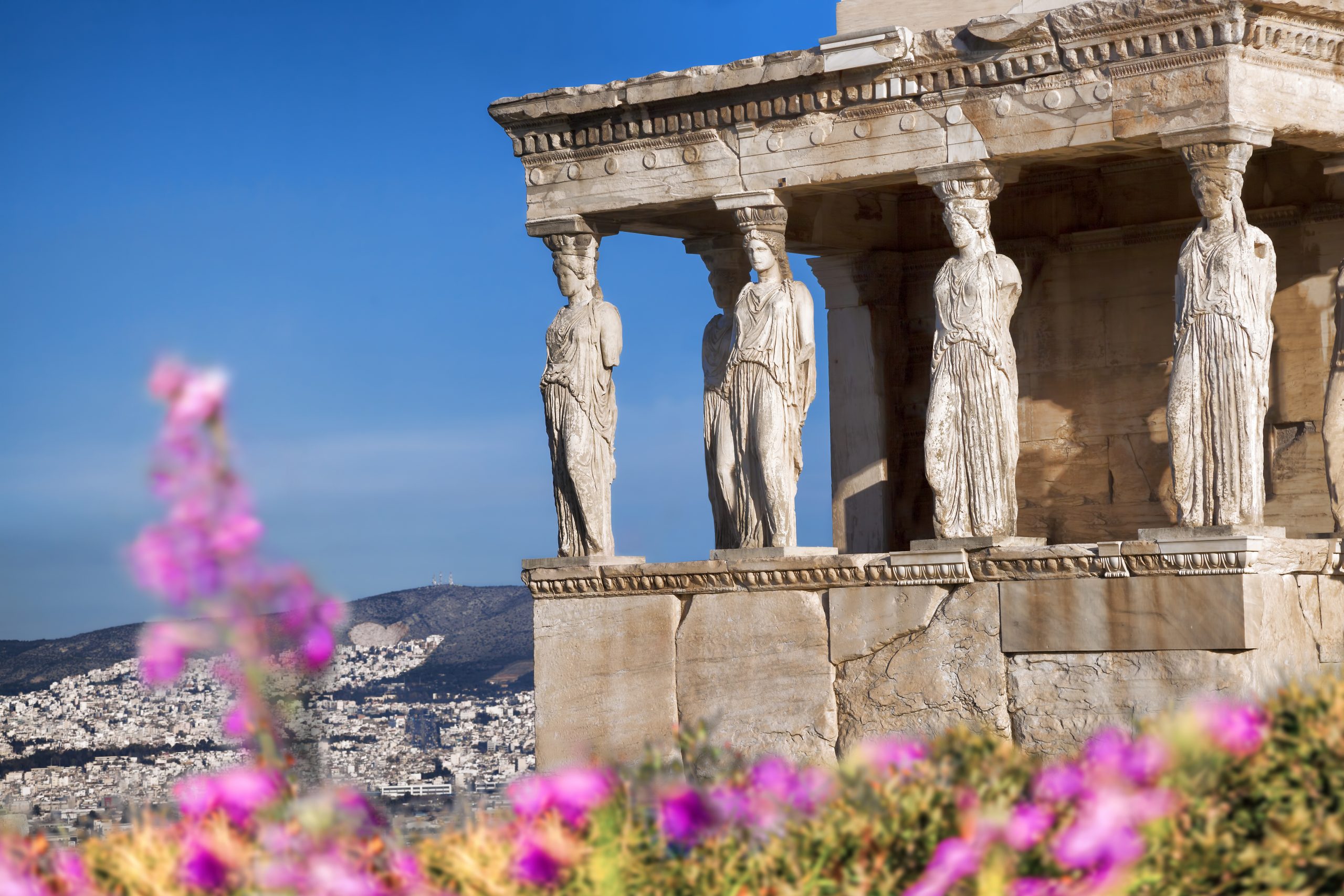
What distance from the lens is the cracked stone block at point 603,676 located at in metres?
12.6

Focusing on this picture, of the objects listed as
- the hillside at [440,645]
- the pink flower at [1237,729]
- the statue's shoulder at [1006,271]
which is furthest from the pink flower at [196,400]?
the hillside at [440,645]

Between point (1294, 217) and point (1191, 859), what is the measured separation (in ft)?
28.7

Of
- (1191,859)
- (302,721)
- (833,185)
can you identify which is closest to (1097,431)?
(833,185)

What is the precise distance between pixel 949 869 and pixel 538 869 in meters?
0.97

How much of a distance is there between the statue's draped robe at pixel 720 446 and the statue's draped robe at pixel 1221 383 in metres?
2.72

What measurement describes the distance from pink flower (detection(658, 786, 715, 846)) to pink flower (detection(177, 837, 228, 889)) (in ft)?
3.55

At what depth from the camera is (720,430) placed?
1266cm

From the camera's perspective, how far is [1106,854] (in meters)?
4.90

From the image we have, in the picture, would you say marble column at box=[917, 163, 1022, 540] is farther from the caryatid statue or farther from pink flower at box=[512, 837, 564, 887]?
pink flower at box=[512, 837, 564, 887]

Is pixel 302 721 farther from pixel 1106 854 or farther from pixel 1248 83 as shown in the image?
pixel 1248 83

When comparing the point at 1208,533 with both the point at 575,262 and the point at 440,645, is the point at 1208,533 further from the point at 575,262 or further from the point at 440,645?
the point at 440,645

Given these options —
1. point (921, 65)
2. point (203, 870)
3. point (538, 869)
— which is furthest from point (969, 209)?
point (203, 870)

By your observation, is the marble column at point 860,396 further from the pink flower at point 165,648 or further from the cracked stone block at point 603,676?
the pink flower at point 165,648

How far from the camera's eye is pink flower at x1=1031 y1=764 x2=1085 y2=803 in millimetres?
5270
